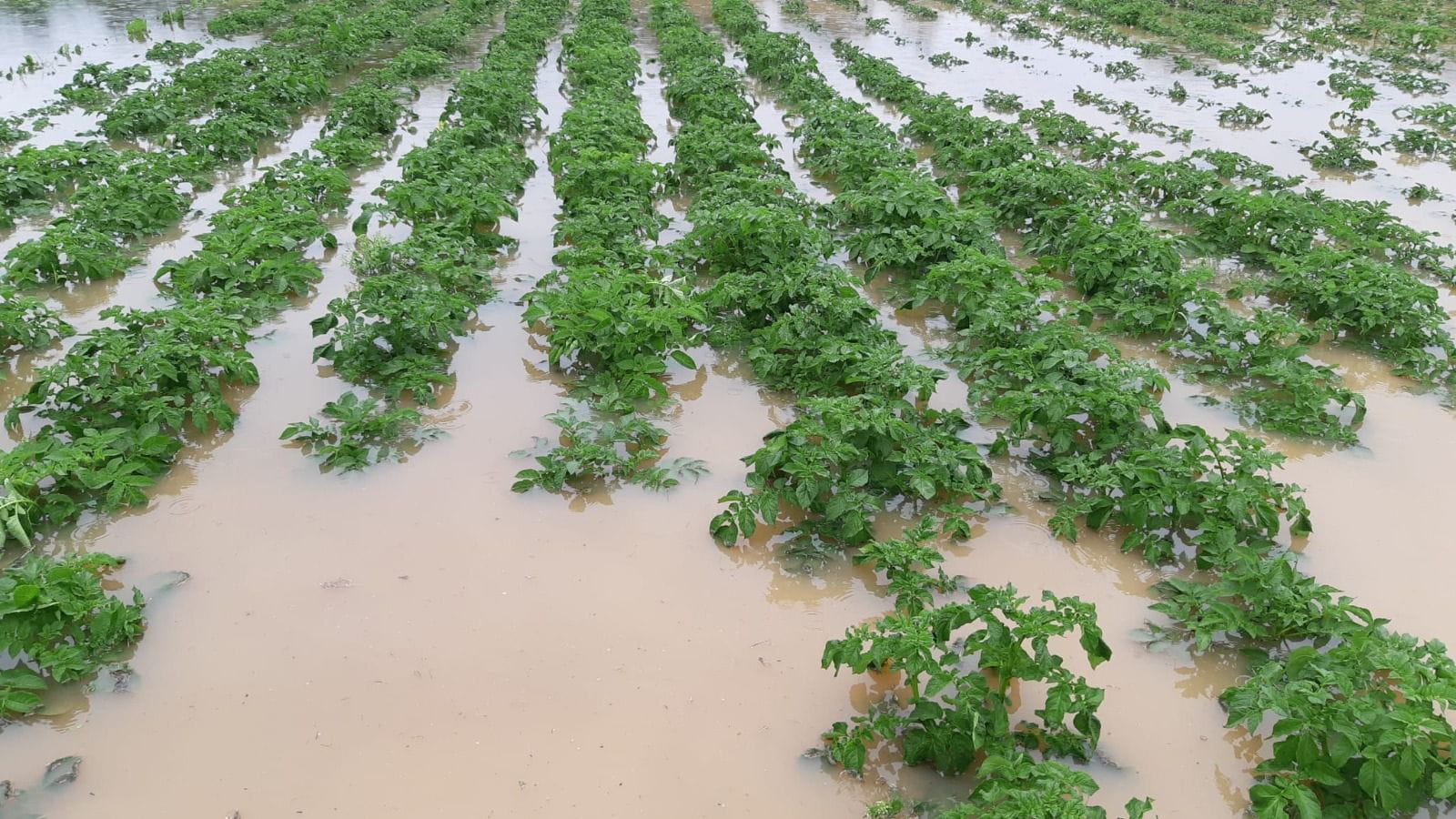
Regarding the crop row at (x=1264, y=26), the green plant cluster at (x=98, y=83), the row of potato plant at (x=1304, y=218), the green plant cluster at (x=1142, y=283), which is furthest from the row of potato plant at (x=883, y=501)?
the crop row at (x=1264, y=26)

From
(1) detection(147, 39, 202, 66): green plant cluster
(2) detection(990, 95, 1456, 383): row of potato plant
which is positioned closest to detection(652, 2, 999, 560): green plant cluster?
(2) detection(990, 95, 1456, 383): row of potato plant

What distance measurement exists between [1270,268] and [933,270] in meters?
4.03

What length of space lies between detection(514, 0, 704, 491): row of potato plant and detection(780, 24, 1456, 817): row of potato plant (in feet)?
7.84

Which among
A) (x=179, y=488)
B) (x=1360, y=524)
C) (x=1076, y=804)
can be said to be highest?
(x=1076, y=804)

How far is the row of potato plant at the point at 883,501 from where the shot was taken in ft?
12.3

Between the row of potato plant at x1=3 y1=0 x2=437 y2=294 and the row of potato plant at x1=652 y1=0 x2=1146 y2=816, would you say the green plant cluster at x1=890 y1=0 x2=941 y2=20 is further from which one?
the row of potato plant at x1=652 y1=0 x2=1146 y2=816

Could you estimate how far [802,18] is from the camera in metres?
22.5

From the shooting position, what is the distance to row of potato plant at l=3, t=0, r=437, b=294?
7.82 m

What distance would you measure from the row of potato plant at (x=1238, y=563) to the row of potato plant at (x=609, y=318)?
239 cm

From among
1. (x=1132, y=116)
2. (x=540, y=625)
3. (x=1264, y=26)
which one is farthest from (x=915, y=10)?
(x=540, y=625)

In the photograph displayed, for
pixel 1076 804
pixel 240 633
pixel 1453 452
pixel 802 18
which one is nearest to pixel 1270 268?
pixel 1453 452

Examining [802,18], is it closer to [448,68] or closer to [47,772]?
[448,68]

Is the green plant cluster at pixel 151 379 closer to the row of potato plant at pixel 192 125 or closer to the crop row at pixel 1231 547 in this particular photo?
the row of potato plant at pixel 192 125

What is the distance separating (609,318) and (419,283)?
6.04 ft
